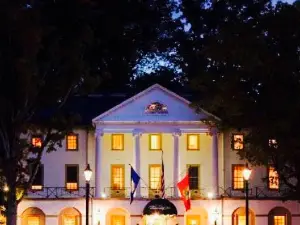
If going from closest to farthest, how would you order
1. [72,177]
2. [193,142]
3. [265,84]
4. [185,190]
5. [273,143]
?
1. [265,84]
2. [273,143]
3. [185,190]
4. [72,177]
5. [193,142]

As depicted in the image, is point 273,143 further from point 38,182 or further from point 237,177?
point 38,182

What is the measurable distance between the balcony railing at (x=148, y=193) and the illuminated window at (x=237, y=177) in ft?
1.32

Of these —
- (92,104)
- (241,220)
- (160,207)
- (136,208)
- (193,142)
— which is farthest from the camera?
(92,104)

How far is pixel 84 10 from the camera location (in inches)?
1742

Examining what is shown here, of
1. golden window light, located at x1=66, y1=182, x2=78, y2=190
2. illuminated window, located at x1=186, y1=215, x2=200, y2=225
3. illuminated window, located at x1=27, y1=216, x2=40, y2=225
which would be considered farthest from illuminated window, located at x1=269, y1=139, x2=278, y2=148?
illuminated window, located at x1=27, y1=216, x2=40, y2=225

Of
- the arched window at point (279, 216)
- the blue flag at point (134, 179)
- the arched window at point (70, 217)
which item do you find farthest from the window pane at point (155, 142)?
the arched window at point (279, 216)

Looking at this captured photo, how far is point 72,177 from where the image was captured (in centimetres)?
6009

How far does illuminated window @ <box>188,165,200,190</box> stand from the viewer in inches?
2366

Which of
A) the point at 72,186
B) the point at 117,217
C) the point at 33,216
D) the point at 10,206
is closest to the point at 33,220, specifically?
the point at 33,216

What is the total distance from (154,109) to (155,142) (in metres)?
2.84

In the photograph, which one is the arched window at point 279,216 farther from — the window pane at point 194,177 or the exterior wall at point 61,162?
the exterior wall at point 61,162

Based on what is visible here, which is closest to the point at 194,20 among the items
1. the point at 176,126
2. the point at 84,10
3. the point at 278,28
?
the point at 176,126

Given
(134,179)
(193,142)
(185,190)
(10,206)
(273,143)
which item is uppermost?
(193,142)

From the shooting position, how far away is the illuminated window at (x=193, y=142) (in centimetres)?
6062
